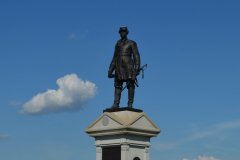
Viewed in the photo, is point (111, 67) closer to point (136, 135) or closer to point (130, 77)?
point (130, 77)

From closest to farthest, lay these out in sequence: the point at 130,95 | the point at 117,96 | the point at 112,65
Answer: the point at 130,95 → the point at 117,96 → the point at 112,65

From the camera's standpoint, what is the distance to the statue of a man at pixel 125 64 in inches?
805

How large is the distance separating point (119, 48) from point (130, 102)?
2.71 meters

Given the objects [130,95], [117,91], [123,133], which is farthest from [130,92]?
[123,133]

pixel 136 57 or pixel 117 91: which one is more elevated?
pixel 136 57

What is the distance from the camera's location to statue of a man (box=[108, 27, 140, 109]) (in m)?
20.4

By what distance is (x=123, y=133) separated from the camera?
1884cm

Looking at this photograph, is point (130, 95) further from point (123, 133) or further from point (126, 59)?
point (123, 133)

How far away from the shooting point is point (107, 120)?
19.5 meters

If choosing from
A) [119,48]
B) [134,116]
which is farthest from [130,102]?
[119,48]

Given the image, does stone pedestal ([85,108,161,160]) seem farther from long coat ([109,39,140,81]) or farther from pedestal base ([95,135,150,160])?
long coat ([109,39,140,81])

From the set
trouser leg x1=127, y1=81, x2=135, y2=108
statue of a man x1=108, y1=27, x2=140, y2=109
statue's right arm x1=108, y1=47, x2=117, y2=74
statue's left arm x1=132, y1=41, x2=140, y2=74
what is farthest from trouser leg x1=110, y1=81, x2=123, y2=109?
statue's left arm x1=132, y1=41, x2=140, y2=74

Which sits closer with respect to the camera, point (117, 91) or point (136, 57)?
point (136, 57)

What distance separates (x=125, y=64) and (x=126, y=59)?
25 centimetres
